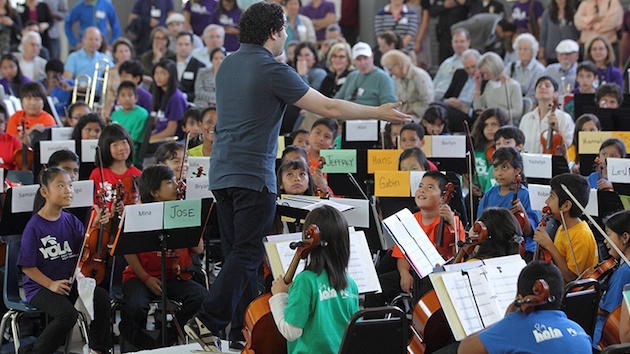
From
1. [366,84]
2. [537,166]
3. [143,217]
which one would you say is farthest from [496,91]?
[143,217]

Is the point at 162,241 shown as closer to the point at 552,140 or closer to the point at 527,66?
the point at 552,140

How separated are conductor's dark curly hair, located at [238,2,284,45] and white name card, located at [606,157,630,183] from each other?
251 centimetres

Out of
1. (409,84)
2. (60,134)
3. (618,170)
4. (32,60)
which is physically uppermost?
(32,60)

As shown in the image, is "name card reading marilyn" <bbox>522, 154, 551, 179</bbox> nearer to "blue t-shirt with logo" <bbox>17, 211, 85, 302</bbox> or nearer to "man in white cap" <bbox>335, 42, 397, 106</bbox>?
"blue t-shirt with logo" <bbox>17, 211, 85, 302</bbox>

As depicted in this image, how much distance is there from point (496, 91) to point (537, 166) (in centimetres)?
375

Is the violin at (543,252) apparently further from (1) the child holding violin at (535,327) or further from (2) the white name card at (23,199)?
(2) the white name card at (23,199)

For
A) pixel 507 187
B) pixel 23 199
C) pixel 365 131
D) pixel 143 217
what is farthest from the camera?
pixel 365 131

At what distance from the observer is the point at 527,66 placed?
36.0 ft

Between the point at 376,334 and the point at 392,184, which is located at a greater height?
the point at 392,184

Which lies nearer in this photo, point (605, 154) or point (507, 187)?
point (507, 187)

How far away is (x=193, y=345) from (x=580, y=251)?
2.25 meters

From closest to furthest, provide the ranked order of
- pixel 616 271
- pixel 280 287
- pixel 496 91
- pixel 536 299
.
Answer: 1. pixel 536 299
2. pixel 280 287
3. pixel 616 271
4. pixel 496 91

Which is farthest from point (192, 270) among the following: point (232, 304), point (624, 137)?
point (624, 137)

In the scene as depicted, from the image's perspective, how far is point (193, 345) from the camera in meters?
A: 5.28
